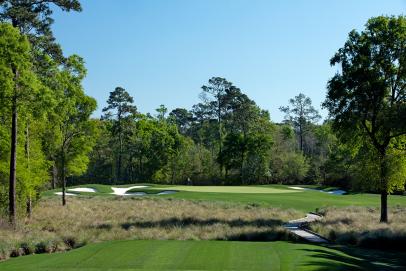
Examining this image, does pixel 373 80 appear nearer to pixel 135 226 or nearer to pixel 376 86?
pixel 376 86

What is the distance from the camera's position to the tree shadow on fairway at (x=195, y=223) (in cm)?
2517

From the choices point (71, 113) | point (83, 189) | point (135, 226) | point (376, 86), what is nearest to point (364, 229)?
point (376, 86)

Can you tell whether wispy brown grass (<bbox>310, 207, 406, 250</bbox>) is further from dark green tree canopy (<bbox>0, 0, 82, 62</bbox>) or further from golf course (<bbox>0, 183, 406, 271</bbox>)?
dark green tree canopy (<bbox>0, 0, 82, 62</bbox>)

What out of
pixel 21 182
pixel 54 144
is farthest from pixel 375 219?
pixel 54 144

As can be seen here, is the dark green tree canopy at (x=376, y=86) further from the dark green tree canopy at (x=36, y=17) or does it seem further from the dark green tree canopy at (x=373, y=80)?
the dark green tree canopy at (x=36, y=17)

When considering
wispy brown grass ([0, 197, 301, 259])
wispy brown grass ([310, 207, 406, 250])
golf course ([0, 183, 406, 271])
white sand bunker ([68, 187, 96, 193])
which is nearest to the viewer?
golf course ([0, 183, 406, 271])

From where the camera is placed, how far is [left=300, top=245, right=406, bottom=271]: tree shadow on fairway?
13.1m

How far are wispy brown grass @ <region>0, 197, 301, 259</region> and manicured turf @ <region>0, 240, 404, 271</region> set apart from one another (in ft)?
8.10

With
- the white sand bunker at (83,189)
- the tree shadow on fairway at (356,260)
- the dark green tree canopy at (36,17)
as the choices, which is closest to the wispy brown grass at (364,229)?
the tree shadow on fairway at (356,260)

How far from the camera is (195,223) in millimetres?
26547

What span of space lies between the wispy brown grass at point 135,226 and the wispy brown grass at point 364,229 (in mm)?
2361

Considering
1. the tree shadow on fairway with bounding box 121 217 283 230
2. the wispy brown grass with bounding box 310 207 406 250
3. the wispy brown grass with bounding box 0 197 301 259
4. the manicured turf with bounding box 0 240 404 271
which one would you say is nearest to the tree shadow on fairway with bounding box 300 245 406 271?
the manicured turf with bounding box 0 240 404 271

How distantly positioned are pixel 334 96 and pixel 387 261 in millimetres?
14053

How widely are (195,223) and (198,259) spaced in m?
12.8
